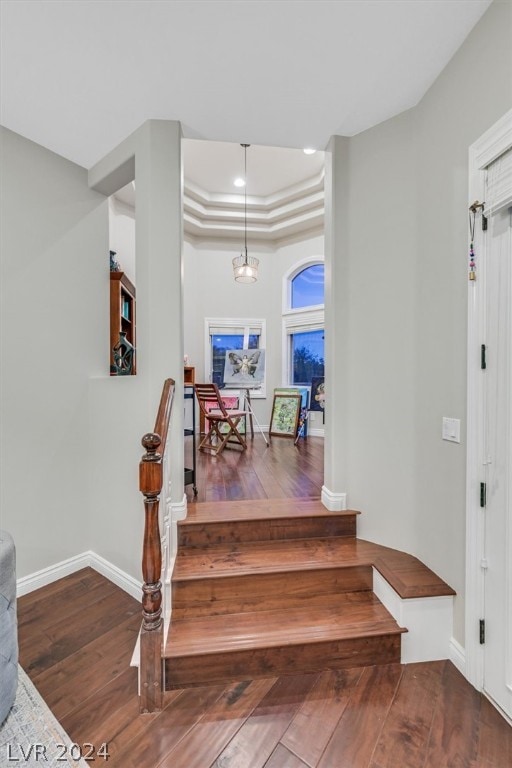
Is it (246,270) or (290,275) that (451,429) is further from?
(290,275)

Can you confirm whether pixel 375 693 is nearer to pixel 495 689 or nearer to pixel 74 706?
pixel 495 689

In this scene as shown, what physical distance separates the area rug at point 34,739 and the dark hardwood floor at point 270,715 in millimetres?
42

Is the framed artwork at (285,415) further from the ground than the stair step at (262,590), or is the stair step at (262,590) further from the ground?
the framed artwork at (285,415)

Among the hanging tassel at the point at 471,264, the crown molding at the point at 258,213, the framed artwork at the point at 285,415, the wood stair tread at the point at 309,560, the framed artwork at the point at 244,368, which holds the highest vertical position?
the crown molding at the point at 258,213

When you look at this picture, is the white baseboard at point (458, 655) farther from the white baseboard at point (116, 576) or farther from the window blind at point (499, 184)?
the window blind at point (499, 184)

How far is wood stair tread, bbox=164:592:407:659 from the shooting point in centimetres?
166

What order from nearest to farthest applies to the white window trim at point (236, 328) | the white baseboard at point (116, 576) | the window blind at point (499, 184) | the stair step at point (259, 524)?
the window blind at point (499, 184), the stair step at point (259, 524), the white baseboard at point (116, 576), the white window trim at point (236, 328)

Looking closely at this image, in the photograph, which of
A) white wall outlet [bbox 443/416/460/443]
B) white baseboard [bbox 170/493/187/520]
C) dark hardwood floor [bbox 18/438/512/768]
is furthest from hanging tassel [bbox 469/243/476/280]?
white baseboard [bbox 170/493/187/520]

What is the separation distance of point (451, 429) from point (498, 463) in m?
0.30

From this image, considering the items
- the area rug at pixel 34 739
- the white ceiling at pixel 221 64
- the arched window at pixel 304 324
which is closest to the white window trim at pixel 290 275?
the arched window at pixel 304 324

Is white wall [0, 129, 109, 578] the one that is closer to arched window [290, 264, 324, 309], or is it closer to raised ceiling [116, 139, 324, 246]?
raised ceiling [116, 139, 324, 246]

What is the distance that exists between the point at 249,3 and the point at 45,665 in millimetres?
3373

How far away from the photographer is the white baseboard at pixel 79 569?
235cm

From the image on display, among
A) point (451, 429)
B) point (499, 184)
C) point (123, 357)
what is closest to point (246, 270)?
point (123, 357)
